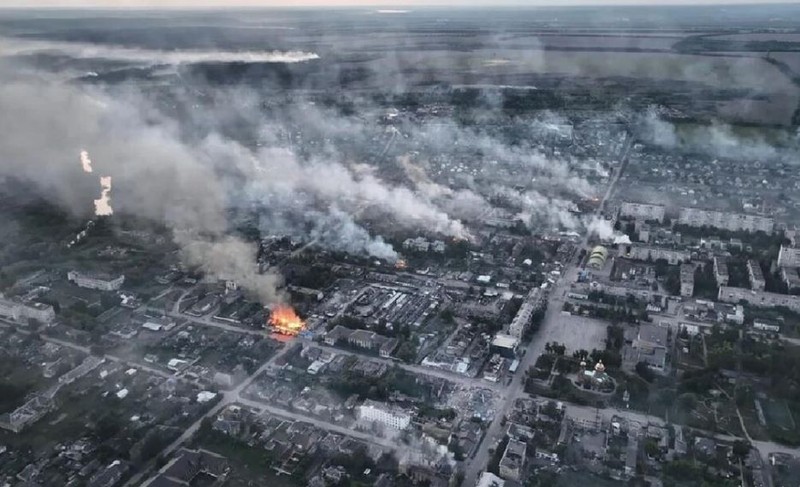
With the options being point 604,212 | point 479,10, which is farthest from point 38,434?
point 479,10

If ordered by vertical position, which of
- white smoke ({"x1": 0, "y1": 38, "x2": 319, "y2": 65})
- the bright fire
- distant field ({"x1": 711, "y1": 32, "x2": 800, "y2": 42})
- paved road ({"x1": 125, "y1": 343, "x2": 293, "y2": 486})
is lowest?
paved road ({"x1": 125, "y1": 343, "x2": 293, "y2": 486})

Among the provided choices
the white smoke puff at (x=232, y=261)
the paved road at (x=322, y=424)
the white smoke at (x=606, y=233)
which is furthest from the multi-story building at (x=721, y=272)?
the white smoke puff at (x=232, y=261)

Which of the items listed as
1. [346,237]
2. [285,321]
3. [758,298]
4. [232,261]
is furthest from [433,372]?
[758,298]

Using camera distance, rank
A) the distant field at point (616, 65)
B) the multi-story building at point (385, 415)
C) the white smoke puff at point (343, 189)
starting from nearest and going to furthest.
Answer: the multi-story building at point (385, 415) → the white smoke puff at point (343, 189) → the distant field at point (616, 65)

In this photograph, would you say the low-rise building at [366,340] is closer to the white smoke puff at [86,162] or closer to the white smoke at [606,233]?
the white smoke at [606,233]

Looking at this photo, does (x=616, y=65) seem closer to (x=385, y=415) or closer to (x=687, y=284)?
(x=687, y=284)

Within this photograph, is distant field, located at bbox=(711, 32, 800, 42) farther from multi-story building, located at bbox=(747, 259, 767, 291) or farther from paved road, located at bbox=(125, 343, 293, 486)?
paved road, located at bbox=(125, 343, 293, 486)

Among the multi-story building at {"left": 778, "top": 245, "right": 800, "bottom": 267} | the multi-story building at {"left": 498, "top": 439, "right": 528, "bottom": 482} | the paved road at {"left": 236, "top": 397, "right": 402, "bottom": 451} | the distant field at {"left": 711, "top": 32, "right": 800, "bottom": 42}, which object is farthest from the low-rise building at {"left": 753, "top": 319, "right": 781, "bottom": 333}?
the distant field at {"left": 711, "top": 32, "right": 800, "bottom": 42}
